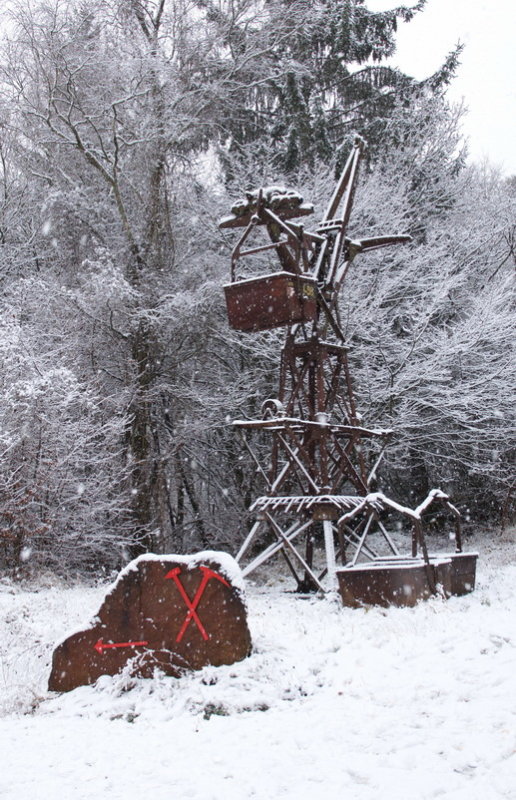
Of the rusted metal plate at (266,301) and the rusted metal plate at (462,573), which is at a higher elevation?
the rusted metal plate at (266,301)

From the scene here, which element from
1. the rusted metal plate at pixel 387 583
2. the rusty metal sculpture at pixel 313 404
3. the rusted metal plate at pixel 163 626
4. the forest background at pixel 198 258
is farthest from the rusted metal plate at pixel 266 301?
the forest background at pixel 198 258

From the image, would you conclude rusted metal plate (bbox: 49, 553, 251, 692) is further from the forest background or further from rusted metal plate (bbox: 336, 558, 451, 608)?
the forest background

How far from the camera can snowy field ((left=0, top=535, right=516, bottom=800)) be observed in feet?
12.6

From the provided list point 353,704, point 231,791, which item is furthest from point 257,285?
point 231,791

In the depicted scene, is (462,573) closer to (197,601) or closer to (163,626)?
(197,601)

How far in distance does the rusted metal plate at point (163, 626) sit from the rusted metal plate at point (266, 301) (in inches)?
155

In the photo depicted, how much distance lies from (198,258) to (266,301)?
24.8 feet

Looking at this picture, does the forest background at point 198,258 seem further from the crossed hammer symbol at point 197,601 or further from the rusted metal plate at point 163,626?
the crossed hammer symbol at point 197,601

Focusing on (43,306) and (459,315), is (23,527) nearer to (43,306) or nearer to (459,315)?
(43,306)

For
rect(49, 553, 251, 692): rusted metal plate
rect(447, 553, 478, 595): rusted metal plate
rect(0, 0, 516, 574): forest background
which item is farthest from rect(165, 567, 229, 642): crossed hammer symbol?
rect(0, 0, 516, 574): forest background

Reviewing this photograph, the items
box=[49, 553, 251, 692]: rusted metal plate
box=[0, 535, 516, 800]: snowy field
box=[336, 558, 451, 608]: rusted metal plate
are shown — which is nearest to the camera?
box=[0, 535, 516, 800]: snowy field

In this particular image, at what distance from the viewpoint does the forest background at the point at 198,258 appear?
14180mm

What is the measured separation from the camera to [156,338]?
15.4 meters

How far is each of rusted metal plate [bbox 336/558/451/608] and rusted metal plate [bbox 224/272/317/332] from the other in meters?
3.28
